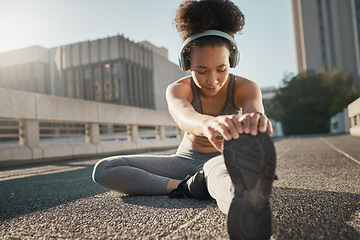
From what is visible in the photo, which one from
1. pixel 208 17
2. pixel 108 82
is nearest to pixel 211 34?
pixel 208 17

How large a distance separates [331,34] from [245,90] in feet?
173

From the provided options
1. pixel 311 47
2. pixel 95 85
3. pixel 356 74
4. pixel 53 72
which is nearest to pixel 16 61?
pixel 53 72

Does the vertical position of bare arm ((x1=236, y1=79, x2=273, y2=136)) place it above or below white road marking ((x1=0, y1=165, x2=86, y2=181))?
above

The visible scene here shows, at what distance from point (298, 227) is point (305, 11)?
2174 inches

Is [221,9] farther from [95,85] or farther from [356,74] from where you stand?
[356,74]

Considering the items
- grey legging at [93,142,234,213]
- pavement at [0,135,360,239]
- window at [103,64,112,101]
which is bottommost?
pavement at [0,135,360,239]

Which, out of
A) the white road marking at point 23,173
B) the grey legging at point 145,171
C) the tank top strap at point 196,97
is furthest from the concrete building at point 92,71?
the tank top strap at point 196,97

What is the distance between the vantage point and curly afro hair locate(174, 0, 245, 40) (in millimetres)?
1605

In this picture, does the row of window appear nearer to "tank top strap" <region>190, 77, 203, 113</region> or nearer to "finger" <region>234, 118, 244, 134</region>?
"tank top strap" <region>190, 77, 203, 113</region>

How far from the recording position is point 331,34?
152 ft

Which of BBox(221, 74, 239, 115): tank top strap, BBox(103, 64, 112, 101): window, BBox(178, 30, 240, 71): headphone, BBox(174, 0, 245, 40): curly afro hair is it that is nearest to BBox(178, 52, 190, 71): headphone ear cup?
BBox(178, 30, 240, 71): headphone

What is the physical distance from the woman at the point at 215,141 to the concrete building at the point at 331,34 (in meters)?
47.2

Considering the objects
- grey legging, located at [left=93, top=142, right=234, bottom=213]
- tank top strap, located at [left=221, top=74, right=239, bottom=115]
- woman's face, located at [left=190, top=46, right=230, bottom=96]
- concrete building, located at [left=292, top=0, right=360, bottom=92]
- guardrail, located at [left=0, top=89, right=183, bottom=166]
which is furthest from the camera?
concrete building, located at [left=292, top=0, right=360, bottom=92]

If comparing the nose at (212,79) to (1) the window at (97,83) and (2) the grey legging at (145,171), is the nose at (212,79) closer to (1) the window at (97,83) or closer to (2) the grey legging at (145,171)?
(2) the grey legging at (145,171)
